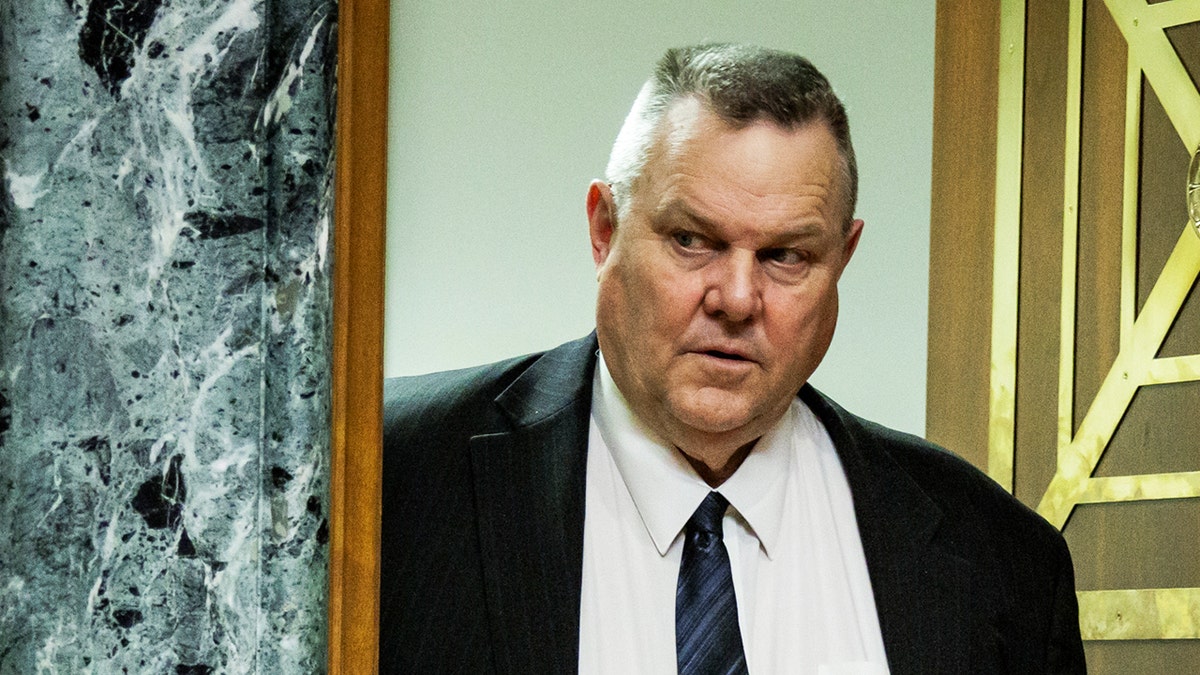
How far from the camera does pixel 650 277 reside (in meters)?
1.62

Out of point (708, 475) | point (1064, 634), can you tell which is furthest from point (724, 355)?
point (1064, 634)

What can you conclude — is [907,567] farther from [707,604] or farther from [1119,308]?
[1119,308]

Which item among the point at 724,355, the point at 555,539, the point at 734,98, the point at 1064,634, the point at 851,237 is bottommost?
the point at 1064,634

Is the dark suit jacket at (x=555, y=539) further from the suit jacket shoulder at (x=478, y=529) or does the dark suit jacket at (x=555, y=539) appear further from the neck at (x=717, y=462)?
the neck at (x=717, y=462)

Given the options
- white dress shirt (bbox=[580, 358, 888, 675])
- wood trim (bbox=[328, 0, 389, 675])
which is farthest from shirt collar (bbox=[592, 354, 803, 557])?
wood trim (bbox=[328, 0, 389, 675])

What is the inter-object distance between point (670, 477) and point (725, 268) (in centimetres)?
25

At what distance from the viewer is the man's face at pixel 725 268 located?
1586 millimetres

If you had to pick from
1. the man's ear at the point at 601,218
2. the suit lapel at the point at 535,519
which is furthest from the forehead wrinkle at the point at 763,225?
the suit lapel at the point at 535,519

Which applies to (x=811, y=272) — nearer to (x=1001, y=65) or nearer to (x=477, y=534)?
(x=477, y=534)

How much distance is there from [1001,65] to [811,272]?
136 centimetres

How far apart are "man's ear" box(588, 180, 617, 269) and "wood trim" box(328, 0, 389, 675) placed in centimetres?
61

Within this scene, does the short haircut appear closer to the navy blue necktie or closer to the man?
the man

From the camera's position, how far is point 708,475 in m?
1.75

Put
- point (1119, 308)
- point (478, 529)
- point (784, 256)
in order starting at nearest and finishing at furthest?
1. point (478, 529)
2. point (784, 256)
3. point (1119, 308)
